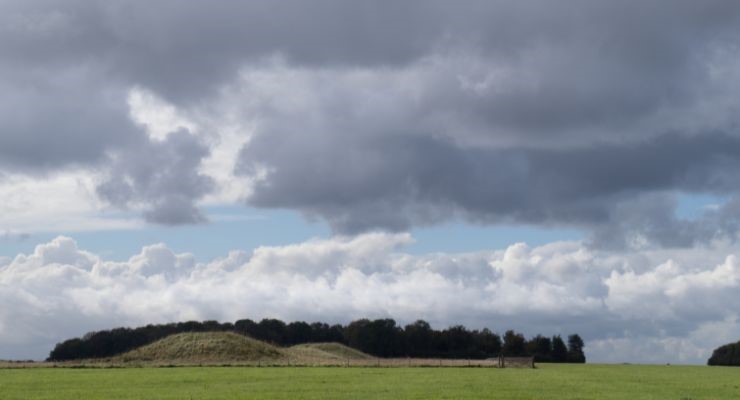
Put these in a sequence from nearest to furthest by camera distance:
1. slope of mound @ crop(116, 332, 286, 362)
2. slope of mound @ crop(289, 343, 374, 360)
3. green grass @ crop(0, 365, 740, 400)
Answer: green grass @ crop(0, 365, 740, 400)
slope of mound @ crop(116, 332, 286, 362)
slope of mound @ crop(289, 343, 374, 360)

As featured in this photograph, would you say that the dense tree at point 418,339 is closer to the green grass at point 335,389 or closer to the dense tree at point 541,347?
the dense tree at point 541,347

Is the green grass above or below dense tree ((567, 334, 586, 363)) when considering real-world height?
below

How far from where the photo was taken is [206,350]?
13875 cm

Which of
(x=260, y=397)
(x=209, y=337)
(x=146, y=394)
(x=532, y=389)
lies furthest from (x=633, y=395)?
(x=209, y=337)

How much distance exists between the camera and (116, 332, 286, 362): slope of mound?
445ft

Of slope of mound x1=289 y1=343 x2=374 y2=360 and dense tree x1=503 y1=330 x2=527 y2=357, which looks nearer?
slope of mound x1=289 y1=343 x2=374 y2=360

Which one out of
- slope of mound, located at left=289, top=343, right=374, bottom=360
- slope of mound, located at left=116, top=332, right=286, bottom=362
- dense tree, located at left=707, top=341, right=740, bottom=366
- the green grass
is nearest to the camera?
the green grass

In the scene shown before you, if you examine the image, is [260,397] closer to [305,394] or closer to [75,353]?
[305,394]

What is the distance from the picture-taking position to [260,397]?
53188 millimetres

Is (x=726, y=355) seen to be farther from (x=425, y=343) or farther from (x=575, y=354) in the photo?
(x=425, y=343)

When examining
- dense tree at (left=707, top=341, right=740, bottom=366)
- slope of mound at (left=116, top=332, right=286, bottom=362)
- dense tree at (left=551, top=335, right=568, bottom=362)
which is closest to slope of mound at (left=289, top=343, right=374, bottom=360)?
slope of mound at (left=116, top=332, right=286, bottom=362)

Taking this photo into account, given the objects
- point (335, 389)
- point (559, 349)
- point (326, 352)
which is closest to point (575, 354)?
point (559, 349)

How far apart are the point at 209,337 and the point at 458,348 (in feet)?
211

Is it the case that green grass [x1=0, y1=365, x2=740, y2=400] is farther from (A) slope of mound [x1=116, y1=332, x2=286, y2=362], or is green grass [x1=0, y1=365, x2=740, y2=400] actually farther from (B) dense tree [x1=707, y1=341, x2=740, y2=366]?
(B) dense tree [x1=707, y1=341, x2=740, y2=366]
